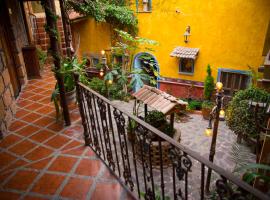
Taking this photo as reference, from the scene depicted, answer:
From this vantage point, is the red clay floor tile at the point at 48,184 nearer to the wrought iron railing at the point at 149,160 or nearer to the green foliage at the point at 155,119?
the wrought iron railing at the point at 149,160

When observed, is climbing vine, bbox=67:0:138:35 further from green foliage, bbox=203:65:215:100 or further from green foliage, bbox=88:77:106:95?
green foliage, bbox=203:65:215:100

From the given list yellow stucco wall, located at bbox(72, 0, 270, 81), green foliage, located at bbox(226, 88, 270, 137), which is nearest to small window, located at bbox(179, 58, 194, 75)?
yellow stucco wall, located at bbox(72, 0, 270, 81)

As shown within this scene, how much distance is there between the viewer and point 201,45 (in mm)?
8773

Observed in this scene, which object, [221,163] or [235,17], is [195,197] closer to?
[221,163]

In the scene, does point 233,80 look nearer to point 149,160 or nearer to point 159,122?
point 159,122

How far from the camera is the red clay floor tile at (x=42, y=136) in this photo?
3.30m

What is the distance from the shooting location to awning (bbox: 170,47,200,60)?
28.0 feet

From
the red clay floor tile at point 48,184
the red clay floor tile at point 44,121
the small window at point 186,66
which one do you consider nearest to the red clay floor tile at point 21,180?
the red clay floor tile at point 48,184

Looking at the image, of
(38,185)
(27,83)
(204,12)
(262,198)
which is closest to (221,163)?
(38,185)

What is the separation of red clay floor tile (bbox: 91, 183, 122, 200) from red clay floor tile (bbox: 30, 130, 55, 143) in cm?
142

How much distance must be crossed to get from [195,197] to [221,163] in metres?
1.67

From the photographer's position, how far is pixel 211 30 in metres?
8.38

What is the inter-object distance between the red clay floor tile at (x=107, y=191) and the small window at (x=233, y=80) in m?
7.60

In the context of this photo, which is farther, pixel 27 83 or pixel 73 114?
pixel 27 83
